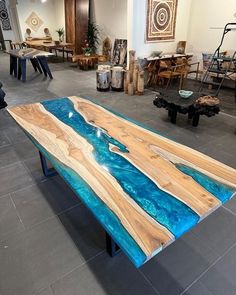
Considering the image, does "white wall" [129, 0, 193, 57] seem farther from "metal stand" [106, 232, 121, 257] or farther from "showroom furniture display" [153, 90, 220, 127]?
"metal stand" [106, 232, 121, 257]

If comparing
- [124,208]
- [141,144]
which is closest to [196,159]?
[141,144]

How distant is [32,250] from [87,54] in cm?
684

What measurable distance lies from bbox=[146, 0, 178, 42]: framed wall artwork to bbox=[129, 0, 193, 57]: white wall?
119mm

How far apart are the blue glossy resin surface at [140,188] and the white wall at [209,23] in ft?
15.3

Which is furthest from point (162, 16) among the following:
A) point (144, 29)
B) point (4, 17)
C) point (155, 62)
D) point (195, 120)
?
point (4, 17)

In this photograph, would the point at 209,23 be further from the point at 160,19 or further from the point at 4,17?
the point at 4,17

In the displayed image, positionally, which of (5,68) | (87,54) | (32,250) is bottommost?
(32,250)

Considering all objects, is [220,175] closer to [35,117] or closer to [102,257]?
[102,257]

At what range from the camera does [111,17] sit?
300 inches

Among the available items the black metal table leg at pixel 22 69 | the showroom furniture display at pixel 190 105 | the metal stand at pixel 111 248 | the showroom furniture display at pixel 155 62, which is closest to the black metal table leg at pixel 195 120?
the showroom furniture display at pixel 190 105

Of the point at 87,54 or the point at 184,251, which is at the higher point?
the point at 87,54

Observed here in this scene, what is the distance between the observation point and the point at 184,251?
1.48 metres

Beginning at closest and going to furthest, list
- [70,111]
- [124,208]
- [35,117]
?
[124,208] < [35,117] < [70,111]

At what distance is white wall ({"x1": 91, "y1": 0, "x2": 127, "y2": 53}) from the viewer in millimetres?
7199
